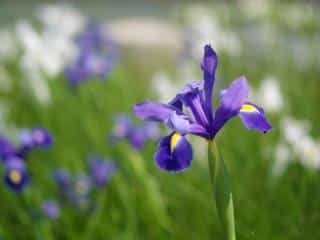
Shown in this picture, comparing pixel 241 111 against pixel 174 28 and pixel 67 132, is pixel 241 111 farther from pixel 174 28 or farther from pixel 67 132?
pixel 174 28

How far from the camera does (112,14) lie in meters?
10.5

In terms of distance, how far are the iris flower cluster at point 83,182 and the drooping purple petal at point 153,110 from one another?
56.5 inches

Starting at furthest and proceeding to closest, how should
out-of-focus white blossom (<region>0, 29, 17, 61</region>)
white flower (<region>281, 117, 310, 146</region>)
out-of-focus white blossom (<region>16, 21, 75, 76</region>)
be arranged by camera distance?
out-of-focus white blossom (<region>0, 29, 17, 61</region>) → out-of-focus white blossom (<region>16, 21, 75, 76</region>) → white flower (<region>281, 117, 310, 146</region>)

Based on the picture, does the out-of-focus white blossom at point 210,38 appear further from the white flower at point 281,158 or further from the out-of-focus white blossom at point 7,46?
the out-of-focus white blossom at point 7,46

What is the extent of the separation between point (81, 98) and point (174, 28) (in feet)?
13.9

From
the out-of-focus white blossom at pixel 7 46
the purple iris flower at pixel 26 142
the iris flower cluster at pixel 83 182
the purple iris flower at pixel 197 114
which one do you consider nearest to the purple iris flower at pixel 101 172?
the iris flower cluster at pixel 83 182

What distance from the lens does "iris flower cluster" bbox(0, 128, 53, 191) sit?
2379 mm

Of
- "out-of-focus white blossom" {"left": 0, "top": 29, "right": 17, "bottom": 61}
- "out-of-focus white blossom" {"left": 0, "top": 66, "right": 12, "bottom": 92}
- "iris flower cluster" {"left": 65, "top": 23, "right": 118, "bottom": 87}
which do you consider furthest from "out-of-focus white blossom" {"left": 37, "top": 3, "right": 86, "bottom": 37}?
"out-of-focus white blossom" {"left": 0, "top": 29, "right": 17, "bottom": 61}

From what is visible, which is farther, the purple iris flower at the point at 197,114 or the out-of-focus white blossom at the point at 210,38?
the out-of-focus white blossom at the point at 210,38

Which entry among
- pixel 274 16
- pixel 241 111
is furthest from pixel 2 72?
pixel 241 111

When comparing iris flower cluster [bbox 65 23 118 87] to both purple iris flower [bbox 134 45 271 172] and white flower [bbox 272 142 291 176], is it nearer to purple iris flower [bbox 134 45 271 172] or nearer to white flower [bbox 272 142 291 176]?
white flower [bbox 272 142 291 176]

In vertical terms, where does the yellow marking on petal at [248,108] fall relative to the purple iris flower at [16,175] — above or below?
above

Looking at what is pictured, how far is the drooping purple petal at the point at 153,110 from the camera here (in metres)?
1.49

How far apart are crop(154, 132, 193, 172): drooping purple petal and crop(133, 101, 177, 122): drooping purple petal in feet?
0.21
